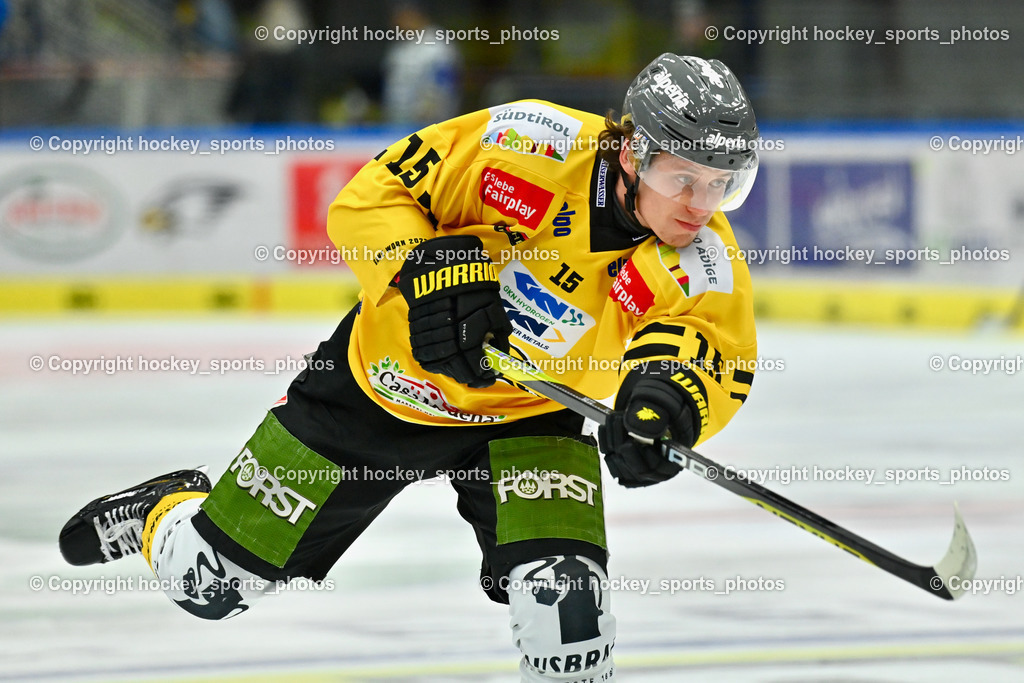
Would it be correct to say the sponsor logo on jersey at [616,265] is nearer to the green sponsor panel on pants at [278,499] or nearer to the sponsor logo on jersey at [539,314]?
the sponsor logo on jersey at [539,314]

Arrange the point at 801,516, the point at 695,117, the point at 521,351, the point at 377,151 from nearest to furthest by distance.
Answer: the point at 801,516 → the point at 695,117 → the point at 521,351 → the point at 377,151

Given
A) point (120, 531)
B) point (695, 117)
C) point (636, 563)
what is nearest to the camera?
point (695, 117)

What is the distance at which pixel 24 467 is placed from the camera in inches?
211

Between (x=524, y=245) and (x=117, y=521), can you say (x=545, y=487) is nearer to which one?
(x=524, y=245)

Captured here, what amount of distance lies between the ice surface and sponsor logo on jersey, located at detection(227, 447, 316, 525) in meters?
0.47

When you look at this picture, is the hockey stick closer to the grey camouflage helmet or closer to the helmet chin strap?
the helmet chin strap

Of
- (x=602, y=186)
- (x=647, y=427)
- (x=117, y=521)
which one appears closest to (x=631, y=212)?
(x=602, y=186)

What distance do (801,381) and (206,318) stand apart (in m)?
4.76

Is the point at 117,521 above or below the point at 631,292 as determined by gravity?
below

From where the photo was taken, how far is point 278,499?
2949mm

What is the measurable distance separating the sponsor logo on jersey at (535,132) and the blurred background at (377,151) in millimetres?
2386

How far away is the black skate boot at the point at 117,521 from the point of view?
338cm

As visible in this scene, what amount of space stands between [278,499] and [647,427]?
1021 mm

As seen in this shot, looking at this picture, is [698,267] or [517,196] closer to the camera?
[698,267]
